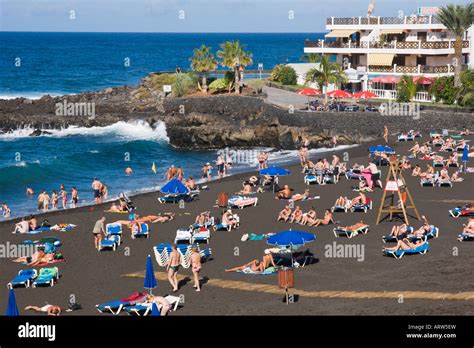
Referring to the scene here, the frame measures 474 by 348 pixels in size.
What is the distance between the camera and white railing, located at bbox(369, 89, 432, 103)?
59.5m

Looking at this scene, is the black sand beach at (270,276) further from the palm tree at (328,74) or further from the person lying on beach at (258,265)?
the palm tree at (328,74)

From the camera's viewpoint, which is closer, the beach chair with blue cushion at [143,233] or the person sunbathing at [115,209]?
the beach chair with blue cushion at [143,233]

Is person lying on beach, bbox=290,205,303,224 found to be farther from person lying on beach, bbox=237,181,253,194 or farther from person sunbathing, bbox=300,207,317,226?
person lying on beach, bbox=237,181,253,194

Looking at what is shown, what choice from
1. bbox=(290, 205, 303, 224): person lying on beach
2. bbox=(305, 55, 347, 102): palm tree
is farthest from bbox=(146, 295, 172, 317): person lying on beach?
bbox=(305, 55, 347, 102): palm tree

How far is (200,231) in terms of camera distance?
29547 millimetres

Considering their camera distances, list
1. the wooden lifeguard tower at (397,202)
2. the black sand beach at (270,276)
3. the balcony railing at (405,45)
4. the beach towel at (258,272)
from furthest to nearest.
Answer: the balcony railing at (405,45) < the wooden lifeguard tower at (397,202) < the beach towel at (258,272) < the black sand beach at (270,276)

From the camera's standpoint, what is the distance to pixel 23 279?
2472 cm

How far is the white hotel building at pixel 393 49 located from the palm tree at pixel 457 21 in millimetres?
1945

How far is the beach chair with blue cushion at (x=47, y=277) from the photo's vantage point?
2470 centimetres

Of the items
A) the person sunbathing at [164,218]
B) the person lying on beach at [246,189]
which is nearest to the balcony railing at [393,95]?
the person lying on beach at [246,189]

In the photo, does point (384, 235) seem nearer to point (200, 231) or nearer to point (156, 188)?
point (200, 231)
